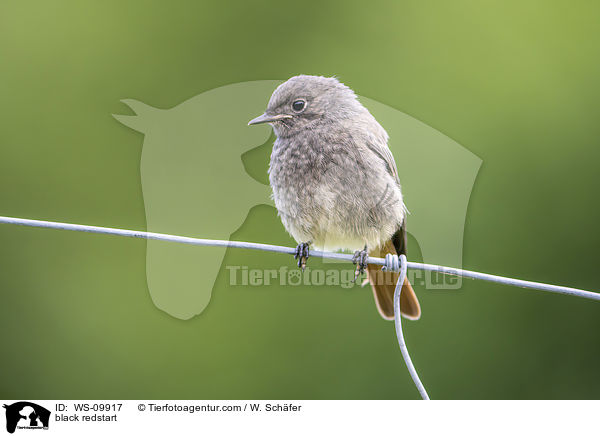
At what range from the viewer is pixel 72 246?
475cm

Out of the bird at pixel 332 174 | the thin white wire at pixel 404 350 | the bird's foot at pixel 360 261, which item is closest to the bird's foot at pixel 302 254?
the bird at pixel 332 174

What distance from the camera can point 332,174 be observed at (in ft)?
11.2

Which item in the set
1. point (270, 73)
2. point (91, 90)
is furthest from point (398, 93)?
point (91, 90)

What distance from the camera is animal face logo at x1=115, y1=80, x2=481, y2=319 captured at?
433cm

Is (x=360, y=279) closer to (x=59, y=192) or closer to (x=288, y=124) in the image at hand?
(x=288, y=124)

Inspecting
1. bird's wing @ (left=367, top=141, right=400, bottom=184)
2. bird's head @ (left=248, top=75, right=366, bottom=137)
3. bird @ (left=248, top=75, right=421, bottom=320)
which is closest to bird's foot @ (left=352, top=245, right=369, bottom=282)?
bird @ (left=248, top=75, right=421, bottom=320)

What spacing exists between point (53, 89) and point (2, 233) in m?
1.16

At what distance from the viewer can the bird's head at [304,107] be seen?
11.8 feet
